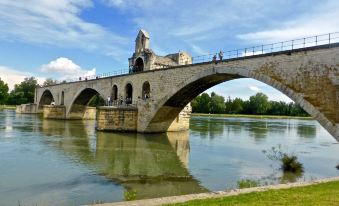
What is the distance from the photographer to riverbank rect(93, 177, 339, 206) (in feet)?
23.6

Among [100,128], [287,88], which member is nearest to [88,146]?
[100,128]

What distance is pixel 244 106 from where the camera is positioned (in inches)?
4035

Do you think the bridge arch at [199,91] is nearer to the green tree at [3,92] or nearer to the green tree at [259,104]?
the green tree at [259,104]

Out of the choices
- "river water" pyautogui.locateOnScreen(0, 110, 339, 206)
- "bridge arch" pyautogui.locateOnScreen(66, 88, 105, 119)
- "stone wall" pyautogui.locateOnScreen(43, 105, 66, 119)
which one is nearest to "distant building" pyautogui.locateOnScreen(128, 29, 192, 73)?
"bridge arch" pyautogui.locateOnScreen(66, 88, 105, 119)

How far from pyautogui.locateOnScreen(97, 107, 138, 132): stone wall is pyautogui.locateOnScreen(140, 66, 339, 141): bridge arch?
1.60 metres

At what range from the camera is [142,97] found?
119 ft

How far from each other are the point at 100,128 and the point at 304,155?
1979 centimetres

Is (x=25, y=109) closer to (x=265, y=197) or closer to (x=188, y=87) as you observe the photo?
(x=188, y=87)

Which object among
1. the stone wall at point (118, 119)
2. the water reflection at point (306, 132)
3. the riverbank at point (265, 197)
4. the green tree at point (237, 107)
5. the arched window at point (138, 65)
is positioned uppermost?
the arched window at point (138, 65)

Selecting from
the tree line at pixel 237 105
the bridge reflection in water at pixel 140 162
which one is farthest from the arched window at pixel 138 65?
the tree line at pixel 237 105

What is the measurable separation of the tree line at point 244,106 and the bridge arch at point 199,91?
64.1 metres

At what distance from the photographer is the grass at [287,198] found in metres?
7.20

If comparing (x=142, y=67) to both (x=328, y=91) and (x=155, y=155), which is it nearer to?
(x=155, y=155)

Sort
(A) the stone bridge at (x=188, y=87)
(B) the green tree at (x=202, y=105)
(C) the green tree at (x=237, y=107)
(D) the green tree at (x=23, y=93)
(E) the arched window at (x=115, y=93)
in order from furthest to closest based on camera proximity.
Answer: (D) the green tree at (x=23, y=93), (C) the green tree at (x=237, y=107), (B) the green tree at (x=202, y=105), (E) the arched window at (x=115, y=93), (A) the stone bridge at (x=188, y=87)
